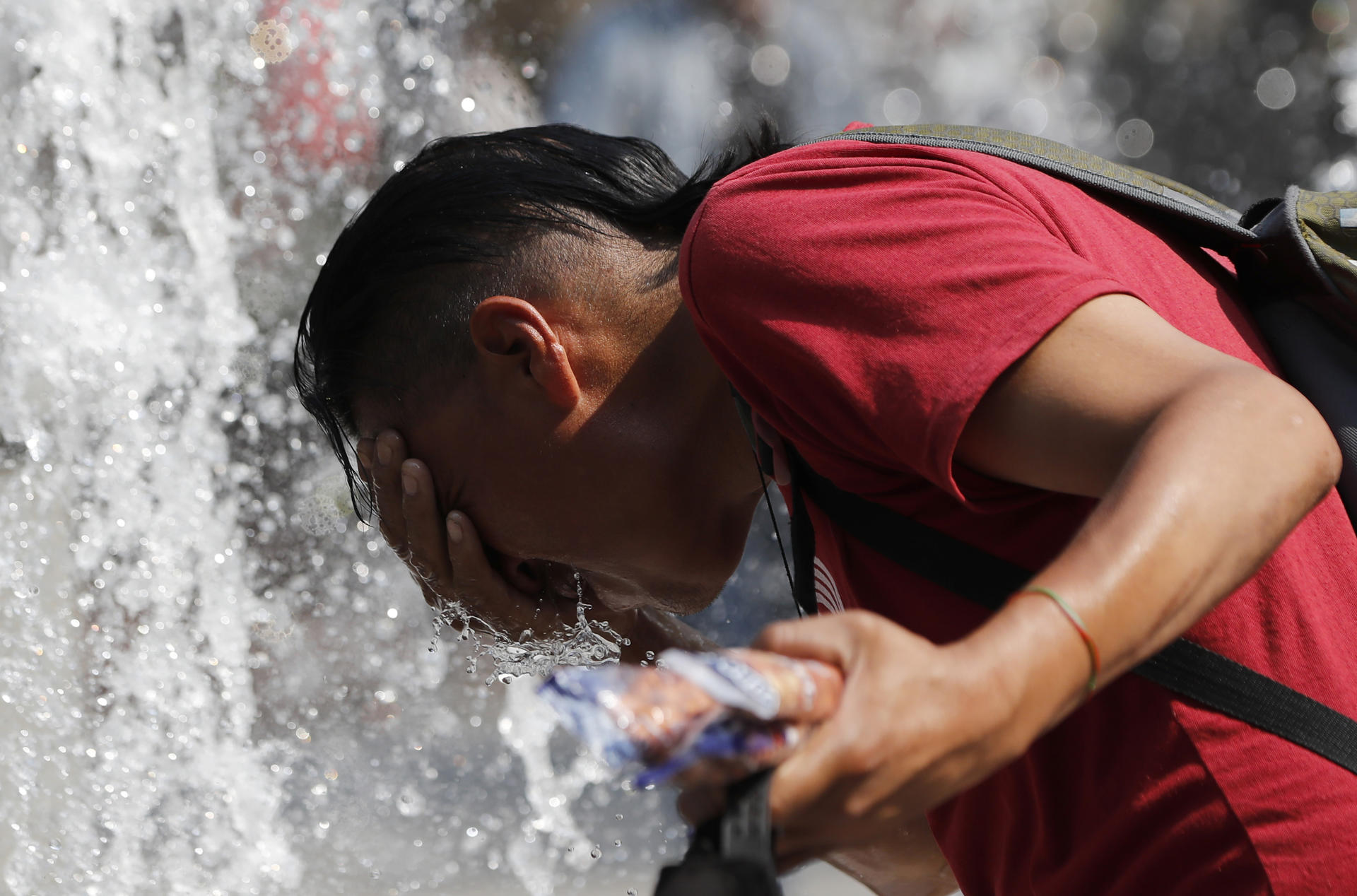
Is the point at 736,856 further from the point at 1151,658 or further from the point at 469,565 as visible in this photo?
the point at 469,565

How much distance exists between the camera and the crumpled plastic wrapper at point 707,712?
0.63 meters

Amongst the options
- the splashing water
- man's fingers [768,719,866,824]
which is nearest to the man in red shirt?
man's fingers [768,719,866,824]

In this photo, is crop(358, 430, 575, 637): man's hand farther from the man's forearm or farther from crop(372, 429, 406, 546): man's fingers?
the man's forearm

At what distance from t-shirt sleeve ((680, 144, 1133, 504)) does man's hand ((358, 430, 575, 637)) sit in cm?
67

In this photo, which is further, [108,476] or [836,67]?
[836,67]

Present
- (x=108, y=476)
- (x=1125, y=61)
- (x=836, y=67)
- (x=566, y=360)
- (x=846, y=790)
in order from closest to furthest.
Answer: (x=846, y=790), (x=566, y=360), (x=108, y=476), (x=836, y=67), (x=1125, y=61)

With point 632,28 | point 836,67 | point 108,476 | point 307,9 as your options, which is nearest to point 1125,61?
point 836,67

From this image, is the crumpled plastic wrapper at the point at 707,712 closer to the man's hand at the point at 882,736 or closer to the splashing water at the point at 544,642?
the man's hand at the point at 882,736

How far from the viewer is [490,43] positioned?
3.39m

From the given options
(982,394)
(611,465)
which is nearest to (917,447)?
(982,394)

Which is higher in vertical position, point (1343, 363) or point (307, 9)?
point (1343, 363)

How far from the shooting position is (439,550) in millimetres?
1683

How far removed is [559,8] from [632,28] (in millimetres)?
462

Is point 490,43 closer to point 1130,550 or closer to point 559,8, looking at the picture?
point 559,8
